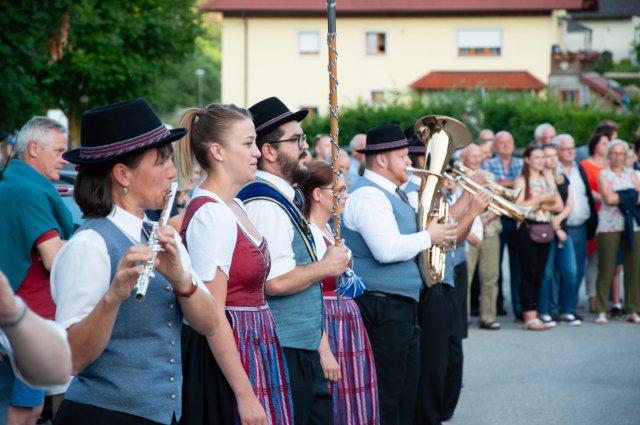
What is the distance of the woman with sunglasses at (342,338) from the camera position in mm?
5297

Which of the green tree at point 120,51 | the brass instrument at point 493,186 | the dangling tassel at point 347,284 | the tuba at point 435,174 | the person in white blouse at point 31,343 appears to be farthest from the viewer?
the green tree at point 120,51

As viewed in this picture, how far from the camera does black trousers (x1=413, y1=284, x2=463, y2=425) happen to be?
6.75 m

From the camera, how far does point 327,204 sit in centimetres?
538

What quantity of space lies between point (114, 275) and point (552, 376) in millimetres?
6470

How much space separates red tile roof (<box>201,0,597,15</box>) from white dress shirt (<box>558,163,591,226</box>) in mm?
33725

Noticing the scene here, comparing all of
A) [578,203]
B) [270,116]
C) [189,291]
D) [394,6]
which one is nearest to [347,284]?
[270,116]

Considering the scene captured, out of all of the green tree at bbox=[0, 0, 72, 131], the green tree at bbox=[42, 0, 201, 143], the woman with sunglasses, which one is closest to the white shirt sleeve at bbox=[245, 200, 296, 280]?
the woman with sunglasses

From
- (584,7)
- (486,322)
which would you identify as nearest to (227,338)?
(486,322)

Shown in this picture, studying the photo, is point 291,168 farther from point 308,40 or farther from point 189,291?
point 308,40

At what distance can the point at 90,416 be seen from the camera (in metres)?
3.20

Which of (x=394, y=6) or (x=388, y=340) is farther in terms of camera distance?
(x=394, y=6)

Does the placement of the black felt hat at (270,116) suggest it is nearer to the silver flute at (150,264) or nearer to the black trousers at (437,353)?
the silver flute at (150,264)

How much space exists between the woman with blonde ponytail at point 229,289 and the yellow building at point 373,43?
1596 inches

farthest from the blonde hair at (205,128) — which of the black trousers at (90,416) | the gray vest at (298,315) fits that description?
the black trousers at (90,416)
